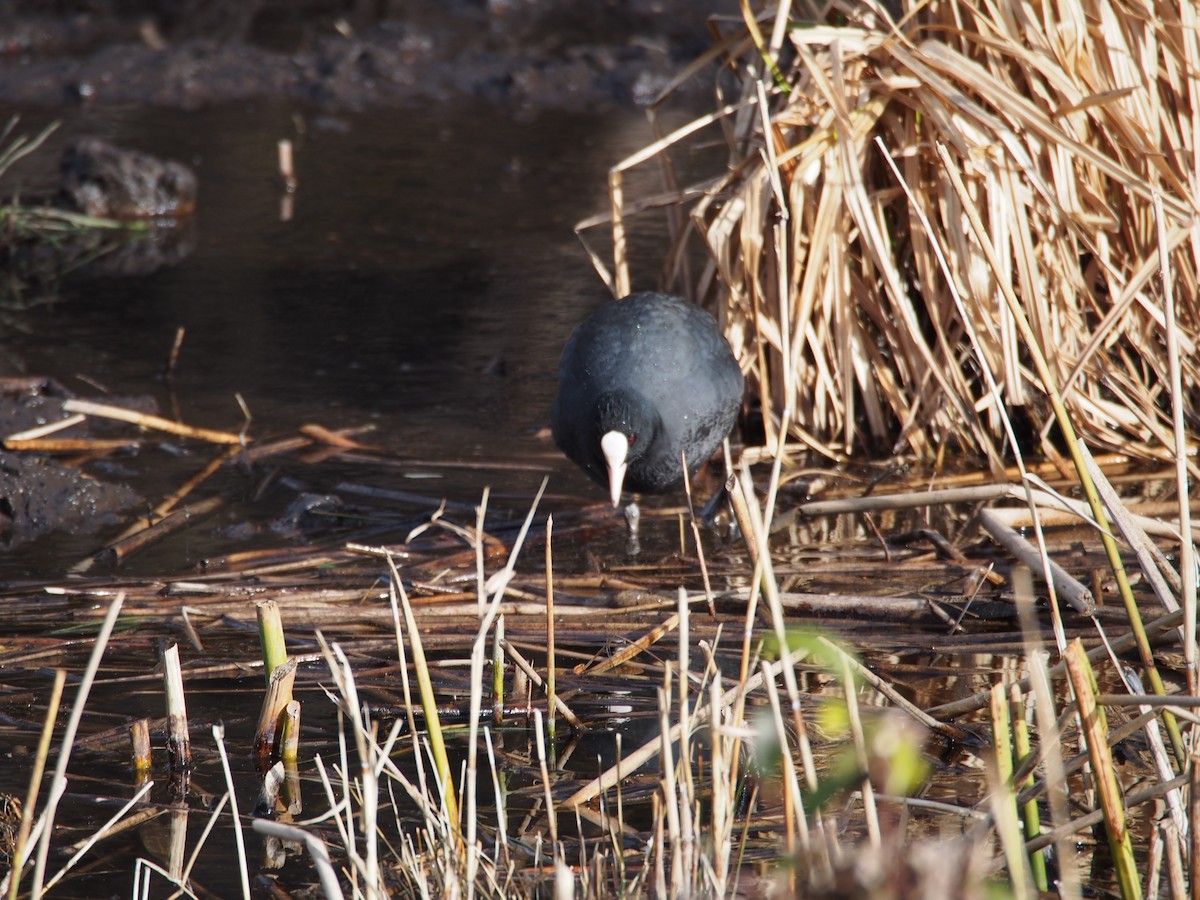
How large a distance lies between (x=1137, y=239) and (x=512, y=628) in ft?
6.37

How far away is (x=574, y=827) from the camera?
1.93m

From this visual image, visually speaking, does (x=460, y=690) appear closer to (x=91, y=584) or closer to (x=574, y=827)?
(x=574, y=827)

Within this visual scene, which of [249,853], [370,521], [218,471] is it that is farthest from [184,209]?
[249,853]

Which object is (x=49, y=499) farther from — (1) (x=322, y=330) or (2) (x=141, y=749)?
(1) (x=322, y=330)

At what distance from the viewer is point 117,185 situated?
22.9ft

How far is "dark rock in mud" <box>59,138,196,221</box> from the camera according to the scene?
690 centimetres

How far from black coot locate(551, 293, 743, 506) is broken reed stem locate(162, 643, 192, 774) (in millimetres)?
1217

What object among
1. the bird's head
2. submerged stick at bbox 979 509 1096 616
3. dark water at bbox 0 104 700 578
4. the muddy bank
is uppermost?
the muddy bank

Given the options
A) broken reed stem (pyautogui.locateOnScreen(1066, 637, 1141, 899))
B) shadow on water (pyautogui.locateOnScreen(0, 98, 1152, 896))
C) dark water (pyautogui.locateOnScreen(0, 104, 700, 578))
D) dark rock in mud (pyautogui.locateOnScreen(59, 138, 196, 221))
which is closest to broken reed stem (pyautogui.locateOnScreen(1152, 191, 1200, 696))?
broken reed stem (pyautogui.locateOnScreen(1066, 637, 1141, 899))

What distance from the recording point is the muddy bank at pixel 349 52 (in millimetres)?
10625

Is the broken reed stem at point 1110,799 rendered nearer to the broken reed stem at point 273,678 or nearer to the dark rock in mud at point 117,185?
A: the broken reed stem at point 273,678

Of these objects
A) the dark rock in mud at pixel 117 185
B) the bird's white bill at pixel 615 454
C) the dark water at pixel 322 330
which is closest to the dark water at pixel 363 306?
the dark water at pixel 322 330

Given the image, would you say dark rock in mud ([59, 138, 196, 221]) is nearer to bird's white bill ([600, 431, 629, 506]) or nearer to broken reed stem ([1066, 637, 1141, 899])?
bird's white bill ([600, 431, 629, 506])

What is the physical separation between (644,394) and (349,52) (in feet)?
30.5
